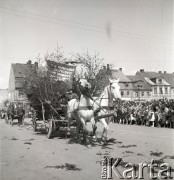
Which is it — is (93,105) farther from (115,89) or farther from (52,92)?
(52,92)

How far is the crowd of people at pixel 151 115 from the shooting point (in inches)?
803

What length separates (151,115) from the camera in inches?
861

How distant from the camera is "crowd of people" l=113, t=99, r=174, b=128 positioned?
66.9ft

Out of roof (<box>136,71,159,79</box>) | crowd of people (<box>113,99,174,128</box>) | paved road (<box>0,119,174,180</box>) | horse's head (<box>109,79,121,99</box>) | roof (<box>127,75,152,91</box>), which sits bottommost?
paved road (<box>0,119,174,180</box>)

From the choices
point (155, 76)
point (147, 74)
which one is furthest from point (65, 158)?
point (155, 76)

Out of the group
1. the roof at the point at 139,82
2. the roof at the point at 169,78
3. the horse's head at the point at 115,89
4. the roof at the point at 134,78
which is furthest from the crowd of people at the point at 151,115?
the roof at the point at 169,78

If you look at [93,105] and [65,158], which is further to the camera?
[93,105]

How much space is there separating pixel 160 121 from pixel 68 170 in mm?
14762

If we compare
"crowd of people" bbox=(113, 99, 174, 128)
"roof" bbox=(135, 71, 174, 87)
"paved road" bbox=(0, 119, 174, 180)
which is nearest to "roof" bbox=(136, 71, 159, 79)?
"roof" bbox=(135, 71, 174, 87)

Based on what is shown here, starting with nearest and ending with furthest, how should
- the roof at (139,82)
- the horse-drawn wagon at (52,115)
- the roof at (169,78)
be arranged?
1. the horse-drawn wagon at (52,115)
2. the roof at (139,82)
3. the roof at (169,78)

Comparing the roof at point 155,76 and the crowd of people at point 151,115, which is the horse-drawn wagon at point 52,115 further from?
the roof at point 155,76

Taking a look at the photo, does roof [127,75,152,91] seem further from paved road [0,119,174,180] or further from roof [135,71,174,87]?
paved road [0,119,174,180]

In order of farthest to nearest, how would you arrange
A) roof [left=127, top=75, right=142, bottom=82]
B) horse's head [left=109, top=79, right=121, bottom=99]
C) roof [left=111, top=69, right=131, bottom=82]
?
1. roof [left=127, top=75, right=142, bottom=82]
2. roof [left=111, top=69, right=131, bottom=82]
3. horse's head [left=109, top=79, right=121, bottom=99]

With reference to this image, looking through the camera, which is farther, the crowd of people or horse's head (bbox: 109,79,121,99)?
the crowd of people
